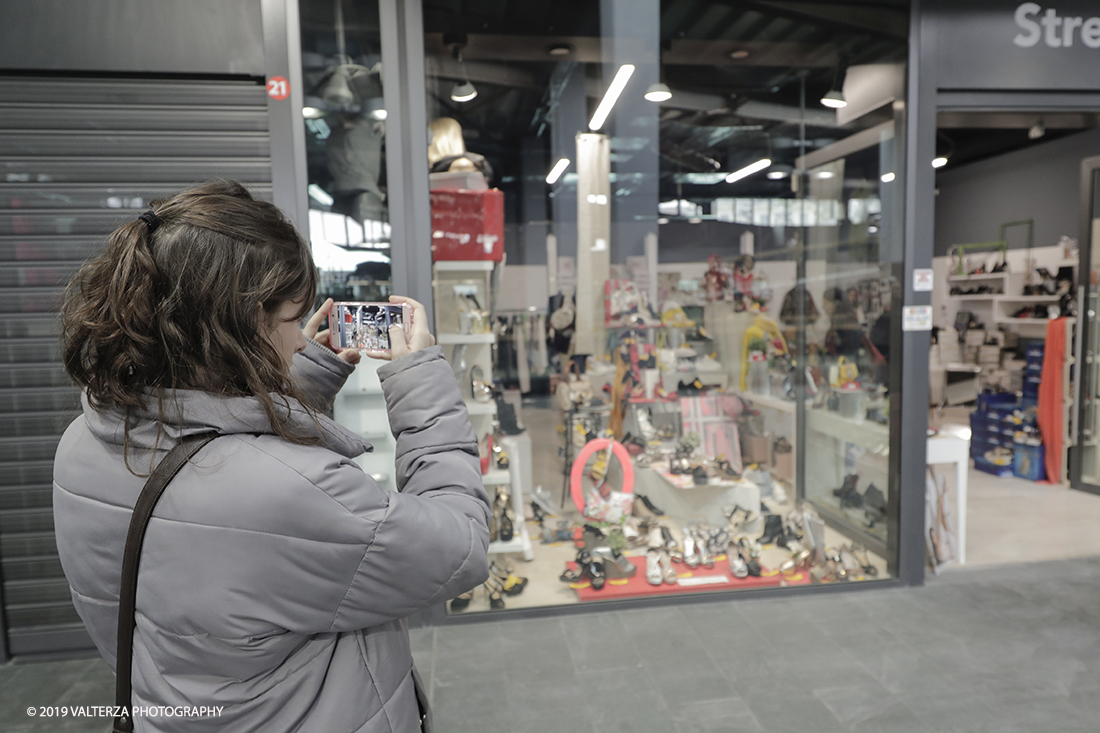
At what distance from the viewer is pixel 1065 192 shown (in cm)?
803

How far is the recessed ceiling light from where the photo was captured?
316 centimetres

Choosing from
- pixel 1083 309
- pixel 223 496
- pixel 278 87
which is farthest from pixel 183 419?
pixel 1083 309

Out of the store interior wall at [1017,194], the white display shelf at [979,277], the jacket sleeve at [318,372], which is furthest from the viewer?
the store interior wall at [1017,194]

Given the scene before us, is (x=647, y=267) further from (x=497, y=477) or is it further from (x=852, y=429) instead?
(x=852, y=429)

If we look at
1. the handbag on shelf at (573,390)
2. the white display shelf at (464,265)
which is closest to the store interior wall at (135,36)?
the white display shelf at (464,265)

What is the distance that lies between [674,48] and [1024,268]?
617 centimetres

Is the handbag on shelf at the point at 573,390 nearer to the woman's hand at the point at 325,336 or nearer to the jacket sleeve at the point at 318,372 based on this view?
the woman's hand at the point at 325,336

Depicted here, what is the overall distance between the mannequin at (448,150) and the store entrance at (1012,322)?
2.42 m

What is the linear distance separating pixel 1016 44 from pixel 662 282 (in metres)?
1.94

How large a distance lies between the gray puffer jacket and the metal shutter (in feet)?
7.21

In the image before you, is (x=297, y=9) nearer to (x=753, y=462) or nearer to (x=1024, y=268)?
(x=753, y=462)

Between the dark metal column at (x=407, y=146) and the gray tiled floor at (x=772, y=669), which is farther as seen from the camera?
the dark metal column at (x=407, y=146)

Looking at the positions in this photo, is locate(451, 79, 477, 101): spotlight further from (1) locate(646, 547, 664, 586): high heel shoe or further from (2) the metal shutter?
(1) locate(646, 547, 664, 586): high heel shoe

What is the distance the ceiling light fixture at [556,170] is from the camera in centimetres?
328
